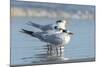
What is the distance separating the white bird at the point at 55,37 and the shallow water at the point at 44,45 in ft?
0.12

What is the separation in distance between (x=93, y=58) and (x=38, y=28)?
706 mm

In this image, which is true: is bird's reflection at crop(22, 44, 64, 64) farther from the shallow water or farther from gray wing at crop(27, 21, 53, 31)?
gray wing at crop(27, 21, 53, 31)

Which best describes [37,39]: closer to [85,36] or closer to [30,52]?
[30,52]

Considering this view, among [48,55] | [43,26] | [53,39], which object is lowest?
[48,55]

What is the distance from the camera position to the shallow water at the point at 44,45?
221 cm

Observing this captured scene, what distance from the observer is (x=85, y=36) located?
2521mm

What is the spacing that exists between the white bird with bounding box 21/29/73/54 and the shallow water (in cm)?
4

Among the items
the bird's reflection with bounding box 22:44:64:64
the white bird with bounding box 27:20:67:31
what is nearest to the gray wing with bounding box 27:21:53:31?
the white bird with bounding box 27:20:67:31

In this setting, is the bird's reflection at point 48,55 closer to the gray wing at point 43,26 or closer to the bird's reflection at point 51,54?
the bird's reflection at point 51,54

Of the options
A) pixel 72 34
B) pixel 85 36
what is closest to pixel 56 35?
pixel 72 34

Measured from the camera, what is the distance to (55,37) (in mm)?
2379

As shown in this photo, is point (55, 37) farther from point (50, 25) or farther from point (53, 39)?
point (50, 25)

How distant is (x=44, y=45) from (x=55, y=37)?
0.48ft

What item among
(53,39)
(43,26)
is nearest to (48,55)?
(53,39)
